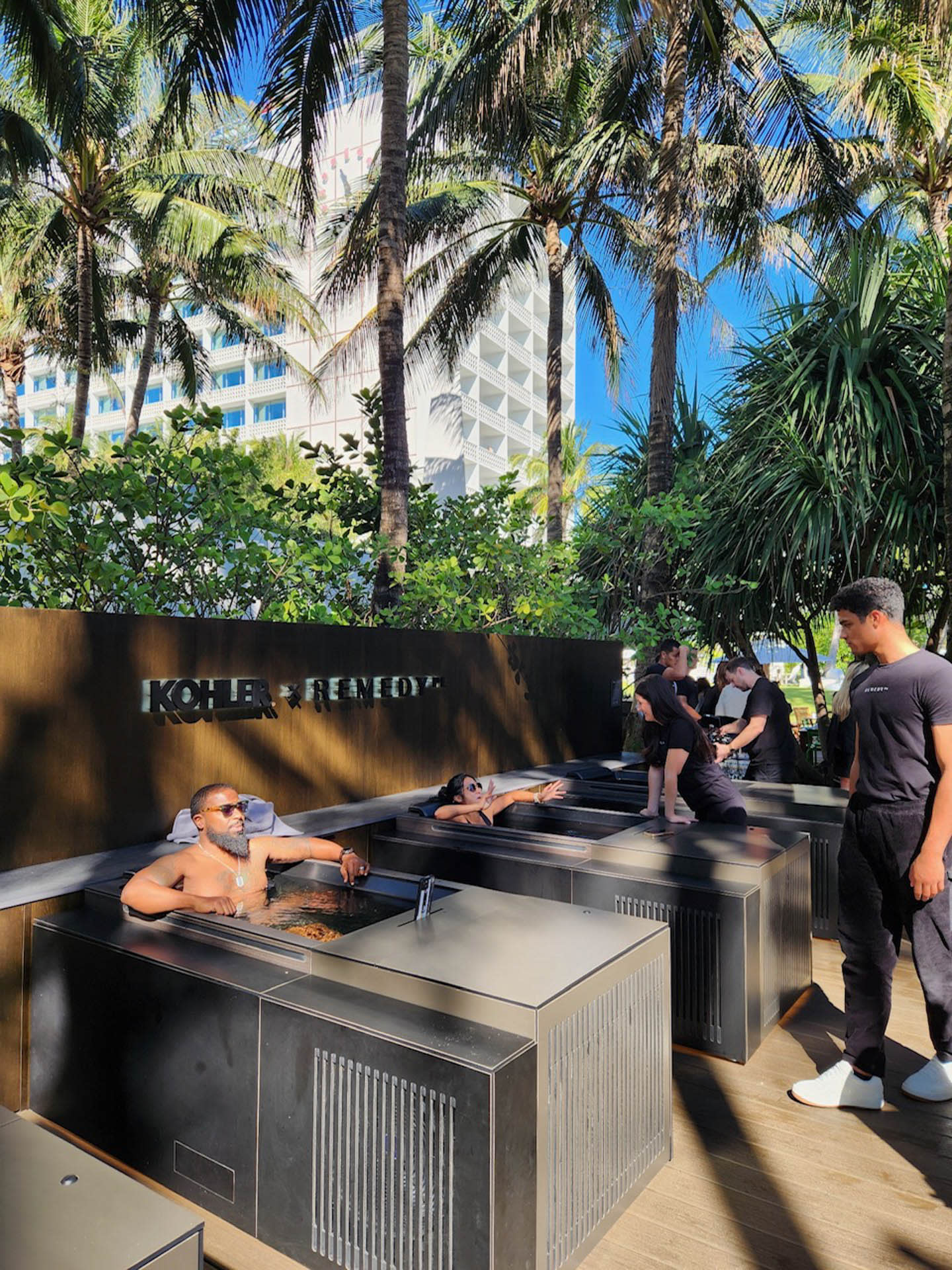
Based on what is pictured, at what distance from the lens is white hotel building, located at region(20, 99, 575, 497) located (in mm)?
34375

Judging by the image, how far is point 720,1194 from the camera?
273 centimetres

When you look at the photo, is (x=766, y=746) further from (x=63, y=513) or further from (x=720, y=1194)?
(x=63, y=513)

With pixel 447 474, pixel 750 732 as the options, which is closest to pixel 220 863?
pixel 750 732

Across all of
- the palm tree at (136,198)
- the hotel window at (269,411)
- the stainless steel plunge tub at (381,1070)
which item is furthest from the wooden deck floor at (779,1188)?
the hotel window at (269,411)

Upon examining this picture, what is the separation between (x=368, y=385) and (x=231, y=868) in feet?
115

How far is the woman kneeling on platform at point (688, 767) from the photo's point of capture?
4578 millimetres

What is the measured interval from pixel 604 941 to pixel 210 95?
8.31 meters

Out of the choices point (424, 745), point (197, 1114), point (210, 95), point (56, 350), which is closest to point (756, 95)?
point (210, 95)

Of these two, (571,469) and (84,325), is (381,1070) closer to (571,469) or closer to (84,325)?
(84,325)

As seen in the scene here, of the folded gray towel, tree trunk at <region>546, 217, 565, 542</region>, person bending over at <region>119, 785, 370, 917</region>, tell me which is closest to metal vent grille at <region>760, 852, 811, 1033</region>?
person bending over at <region>119, 785, 370, 917</region>

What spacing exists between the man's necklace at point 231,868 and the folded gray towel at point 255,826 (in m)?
0.32

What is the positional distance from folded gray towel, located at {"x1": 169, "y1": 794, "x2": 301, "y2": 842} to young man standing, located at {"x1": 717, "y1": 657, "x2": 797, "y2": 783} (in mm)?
3045

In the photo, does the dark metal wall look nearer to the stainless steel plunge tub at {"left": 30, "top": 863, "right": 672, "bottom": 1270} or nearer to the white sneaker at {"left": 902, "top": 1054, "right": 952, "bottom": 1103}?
the stainless steel plunge tub at {"left": 30, "top": 863, "right": 672, "bottom": 1270}

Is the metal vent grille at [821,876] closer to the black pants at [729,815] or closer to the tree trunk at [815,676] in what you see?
the black pants at [729,815]
